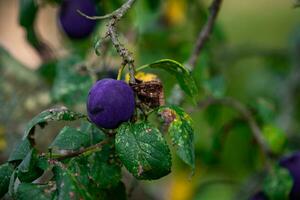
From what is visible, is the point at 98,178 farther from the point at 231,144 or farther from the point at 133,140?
the point at 231,144

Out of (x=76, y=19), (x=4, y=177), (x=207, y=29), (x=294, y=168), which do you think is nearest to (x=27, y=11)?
(x=76, y=19)

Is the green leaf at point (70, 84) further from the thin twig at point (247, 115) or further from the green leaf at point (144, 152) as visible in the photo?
the green leaf at point (144, 152)

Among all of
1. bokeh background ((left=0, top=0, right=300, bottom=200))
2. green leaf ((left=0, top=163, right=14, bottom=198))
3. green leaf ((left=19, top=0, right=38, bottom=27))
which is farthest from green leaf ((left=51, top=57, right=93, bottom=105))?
green leaf ((left=0, top=163, right=14, bottom=198))

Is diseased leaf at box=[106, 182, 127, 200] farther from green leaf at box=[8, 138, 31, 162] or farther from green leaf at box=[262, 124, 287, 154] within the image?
green leaf at box=[262, 124, 287, 154]

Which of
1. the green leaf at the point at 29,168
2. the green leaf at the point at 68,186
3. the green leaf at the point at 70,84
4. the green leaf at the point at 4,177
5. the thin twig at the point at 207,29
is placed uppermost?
the green leaf at the point at 70,84

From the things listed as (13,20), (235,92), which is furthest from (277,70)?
(13,20)

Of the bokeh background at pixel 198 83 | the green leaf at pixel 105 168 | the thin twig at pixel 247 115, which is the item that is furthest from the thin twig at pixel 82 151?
the thin twig at pixel 247 115

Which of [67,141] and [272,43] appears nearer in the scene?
[67,141]
